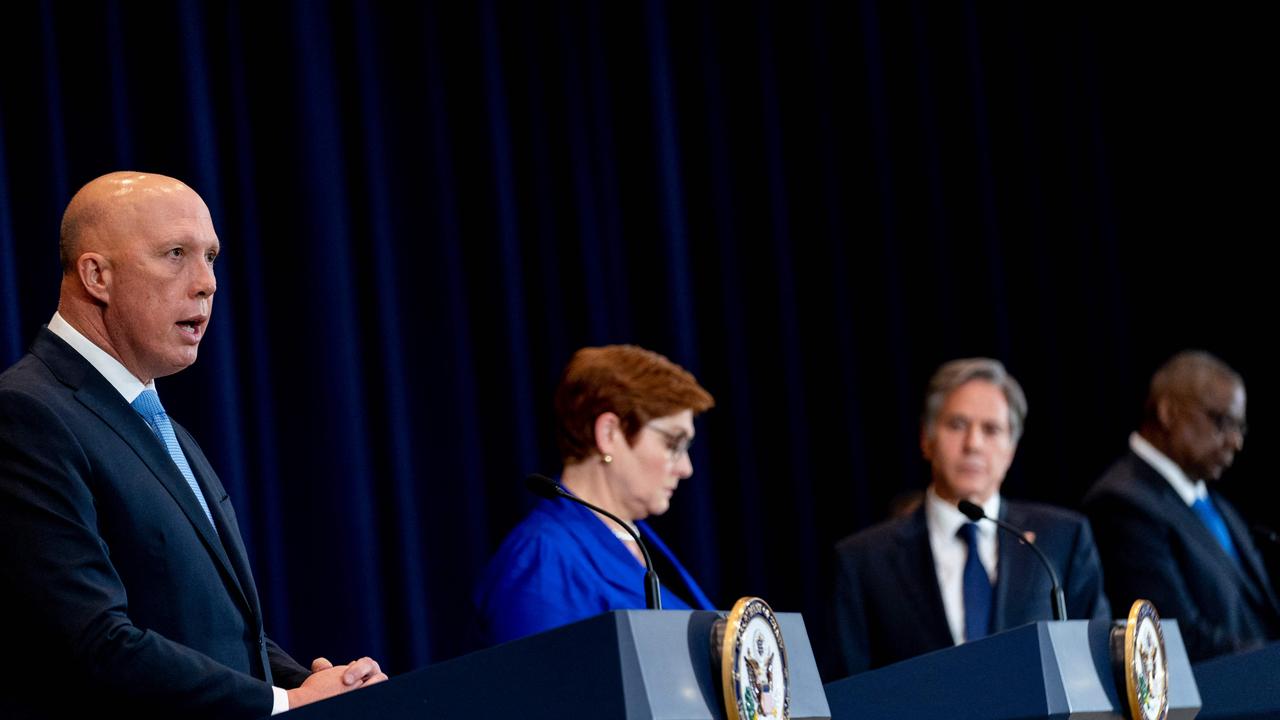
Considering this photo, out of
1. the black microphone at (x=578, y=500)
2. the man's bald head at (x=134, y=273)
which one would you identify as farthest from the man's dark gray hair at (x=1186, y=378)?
the man's bald head at (x=134, y=273)

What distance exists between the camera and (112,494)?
209 cm

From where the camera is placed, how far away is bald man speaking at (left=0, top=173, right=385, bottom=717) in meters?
1.96

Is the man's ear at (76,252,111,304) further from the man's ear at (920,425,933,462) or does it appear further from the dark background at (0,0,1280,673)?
the man's ear at (920,425,933,462)

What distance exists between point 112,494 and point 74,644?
216 mm

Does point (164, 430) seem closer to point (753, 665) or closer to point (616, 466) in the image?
point (753, 665)

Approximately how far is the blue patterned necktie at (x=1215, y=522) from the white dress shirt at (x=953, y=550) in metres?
0.91

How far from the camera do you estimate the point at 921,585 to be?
3.90 meters

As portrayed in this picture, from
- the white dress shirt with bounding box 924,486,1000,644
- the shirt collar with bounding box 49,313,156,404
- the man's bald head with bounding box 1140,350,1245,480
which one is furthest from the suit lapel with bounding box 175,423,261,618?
the man's bald head with bounding box 1140,350,1245,480

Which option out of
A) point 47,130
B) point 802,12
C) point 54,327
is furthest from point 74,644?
point 802,12

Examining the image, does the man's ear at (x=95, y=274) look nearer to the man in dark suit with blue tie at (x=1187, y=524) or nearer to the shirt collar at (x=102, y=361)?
the shirt collar at (x=102, y=361)

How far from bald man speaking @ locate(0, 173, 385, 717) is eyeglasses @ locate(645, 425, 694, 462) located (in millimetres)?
1082

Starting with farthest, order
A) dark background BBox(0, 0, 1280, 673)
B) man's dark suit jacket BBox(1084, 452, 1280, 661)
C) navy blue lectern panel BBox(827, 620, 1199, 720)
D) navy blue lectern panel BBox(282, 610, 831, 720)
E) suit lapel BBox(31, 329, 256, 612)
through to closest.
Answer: man's dark suit jacket BBox(1084, 452, 1280, 661) < dark background BBox(0, 0, 1280, 673) < navy blue lectern panel BBox(827, 620, 1199, 720) < suit lapel BBox(31, 329, 256, 612) < navy blue lectern panel BBox(282, 610, 831, 720)

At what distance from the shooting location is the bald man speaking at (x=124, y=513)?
196cm

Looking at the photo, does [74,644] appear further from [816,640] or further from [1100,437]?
[1100,437]
